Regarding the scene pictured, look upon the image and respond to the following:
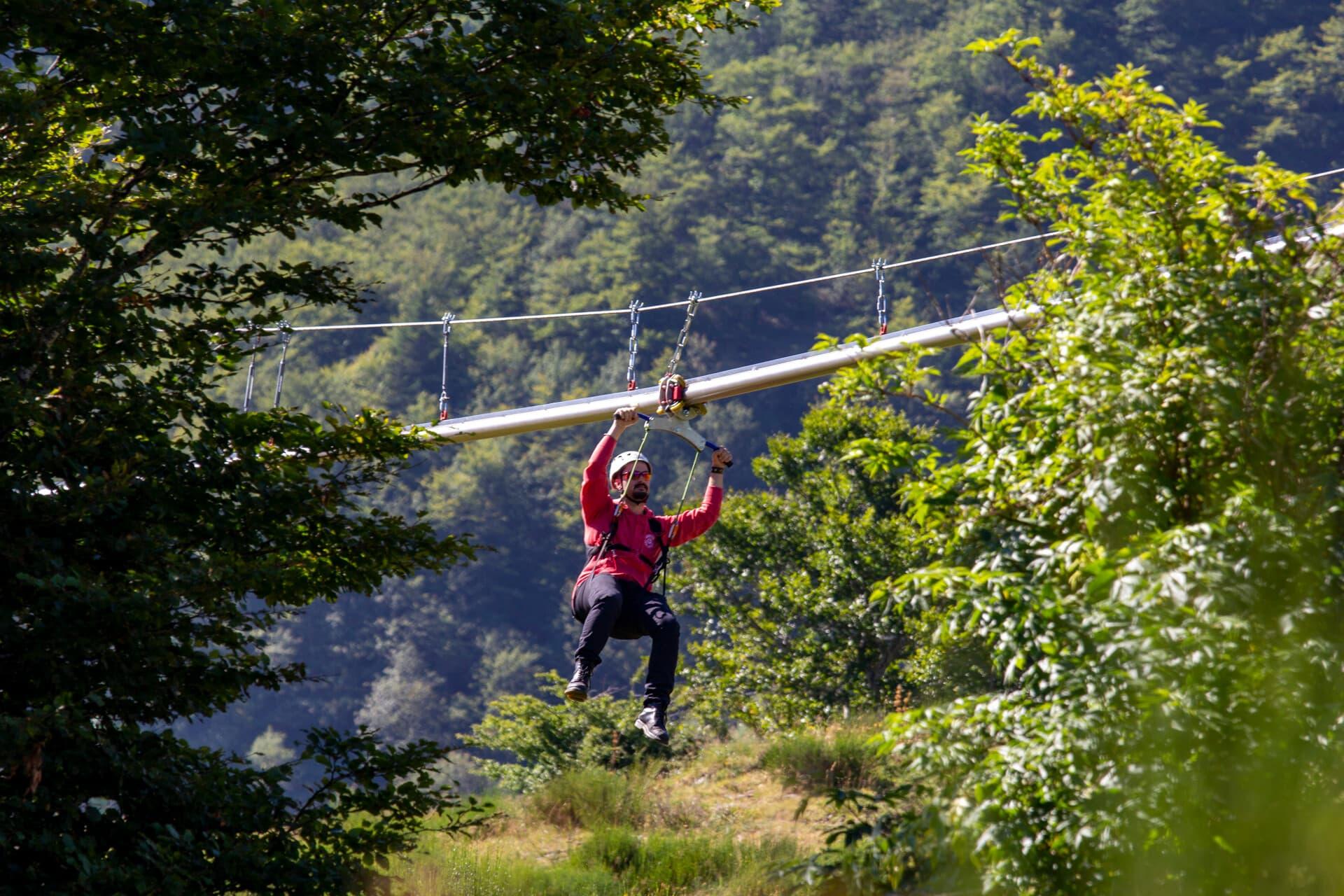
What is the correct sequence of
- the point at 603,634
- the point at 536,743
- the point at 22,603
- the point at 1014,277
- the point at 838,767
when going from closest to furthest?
the point at 1014,277 < the point at 22,603 < the point at 603,634 < the point at 838,767 < the point at 536,743

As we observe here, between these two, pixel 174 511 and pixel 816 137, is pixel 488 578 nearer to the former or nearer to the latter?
pixel 816 137

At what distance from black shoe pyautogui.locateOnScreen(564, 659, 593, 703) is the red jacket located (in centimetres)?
41

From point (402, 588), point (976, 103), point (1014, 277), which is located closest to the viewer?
point (1014, 277)

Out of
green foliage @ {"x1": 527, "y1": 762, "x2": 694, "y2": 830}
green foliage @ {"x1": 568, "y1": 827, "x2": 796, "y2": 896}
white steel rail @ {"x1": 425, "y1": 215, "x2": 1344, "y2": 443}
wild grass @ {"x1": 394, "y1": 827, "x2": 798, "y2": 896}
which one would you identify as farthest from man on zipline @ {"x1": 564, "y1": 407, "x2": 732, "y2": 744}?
green foliage @ {"x1": 527, "y1": 762, "x2": 694, "y2": 830}

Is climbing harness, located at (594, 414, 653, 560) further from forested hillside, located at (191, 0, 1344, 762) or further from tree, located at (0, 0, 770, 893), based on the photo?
forested hillside, located at (191, 0, 1344, 762)

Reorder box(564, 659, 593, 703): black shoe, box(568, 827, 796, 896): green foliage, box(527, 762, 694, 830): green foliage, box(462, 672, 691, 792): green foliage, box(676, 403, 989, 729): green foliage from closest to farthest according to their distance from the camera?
box(564, 659, 593, 703): black shoe, box(568, 827, 796, 896): green foliage, box(527, 762, 694, 830): green foliage, box(462, 672, 691, 792): green foliage, box(676, 403, 989, 729): green foliage

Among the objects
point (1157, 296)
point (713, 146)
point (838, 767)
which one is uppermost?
point (713, 146)

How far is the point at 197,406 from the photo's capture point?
19.7 feet

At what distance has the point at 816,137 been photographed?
225 ft

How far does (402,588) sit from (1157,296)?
187ft

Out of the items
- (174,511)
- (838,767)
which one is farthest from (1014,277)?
(838,767)

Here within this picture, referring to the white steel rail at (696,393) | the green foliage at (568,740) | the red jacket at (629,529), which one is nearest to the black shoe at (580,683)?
the red jacket at (629,529)

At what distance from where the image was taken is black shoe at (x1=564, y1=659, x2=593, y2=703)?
248 inches

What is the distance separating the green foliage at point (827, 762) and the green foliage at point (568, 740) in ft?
3.96
